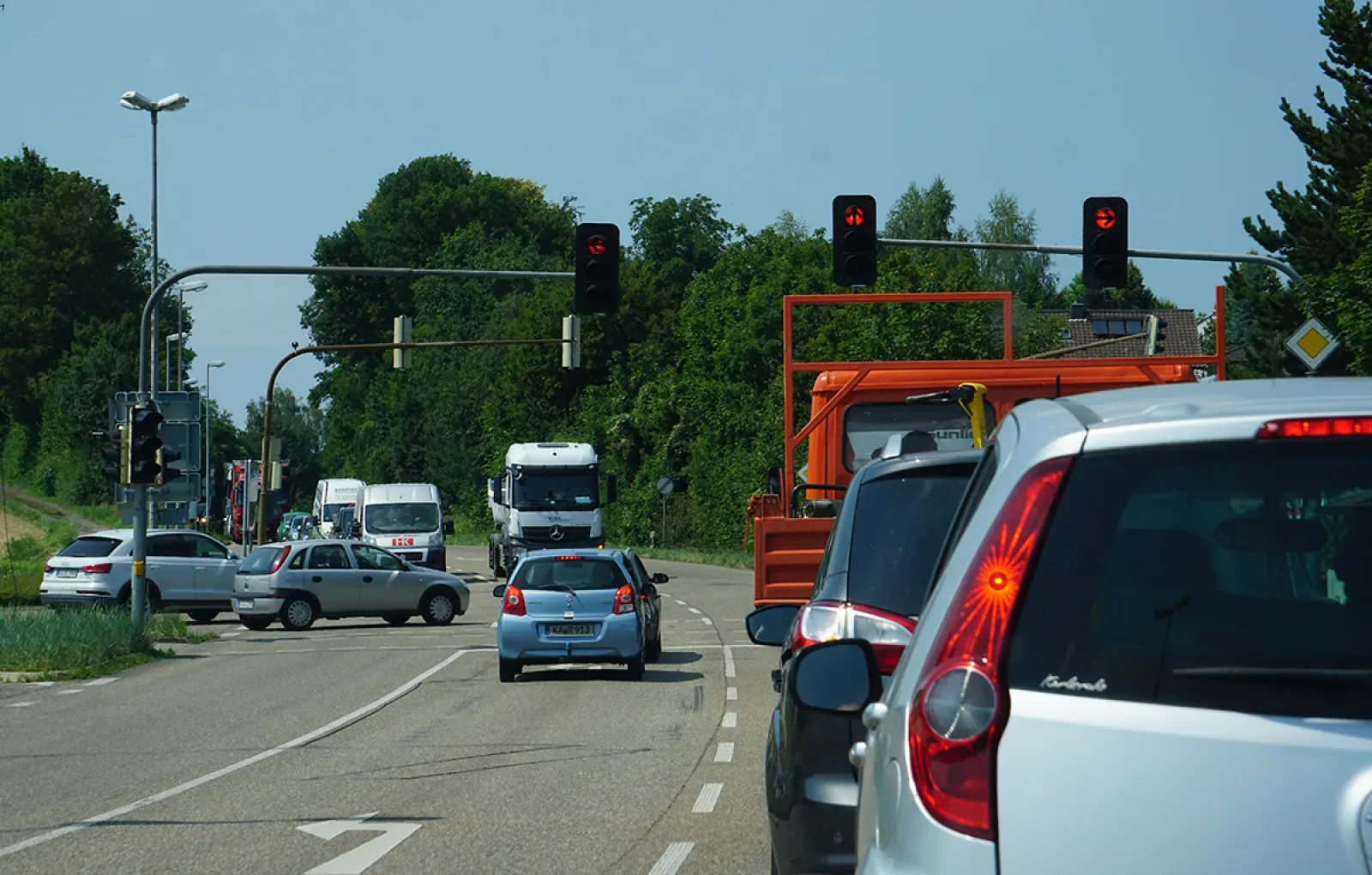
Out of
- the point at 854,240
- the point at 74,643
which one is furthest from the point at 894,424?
the point at 74,643

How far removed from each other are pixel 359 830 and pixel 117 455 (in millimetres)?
17647

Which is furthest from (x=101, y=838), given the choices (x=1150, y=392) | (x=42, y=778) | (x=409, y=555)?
(x=409, y=555)

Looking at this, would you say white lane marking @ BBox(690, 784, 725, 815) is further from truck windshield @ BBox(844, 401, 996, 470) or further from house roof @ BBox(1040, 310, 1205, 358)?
house roof @ BBox(1040, 310, 1205, 358)

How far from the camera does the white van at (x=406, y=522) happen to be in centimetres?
4938

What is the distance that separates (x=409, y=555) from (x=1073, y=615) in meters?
47.5

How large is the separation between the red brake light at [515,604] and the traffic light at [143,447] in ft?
24.4

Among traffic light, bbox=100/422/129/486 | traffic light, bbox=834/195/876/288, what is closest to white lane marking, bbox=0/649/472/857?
traffic light, bbox=100/422/129/486

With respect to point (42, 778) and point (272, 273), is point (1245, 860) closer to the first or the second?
point (42, 778)

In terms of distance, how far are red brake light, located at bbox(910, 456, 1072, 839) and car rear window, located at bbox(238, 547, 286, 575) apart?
30.0 metres

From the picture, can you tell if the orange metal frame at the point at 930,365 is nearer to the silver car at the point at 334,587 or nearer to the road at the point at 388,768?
the road at the point at 388,768

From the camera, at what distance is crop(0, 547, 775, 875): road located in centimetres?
960

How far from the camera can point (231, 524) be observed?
87750 millimetres

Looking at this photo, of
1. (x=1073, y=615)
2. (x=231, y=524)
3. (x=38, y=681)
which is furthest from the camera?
(x=231, y=524)

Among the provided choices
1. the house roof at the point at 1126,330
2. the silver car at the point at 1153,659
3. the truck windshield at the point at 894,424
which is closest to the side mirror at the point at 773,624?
the silver car at the point at 1153,659
